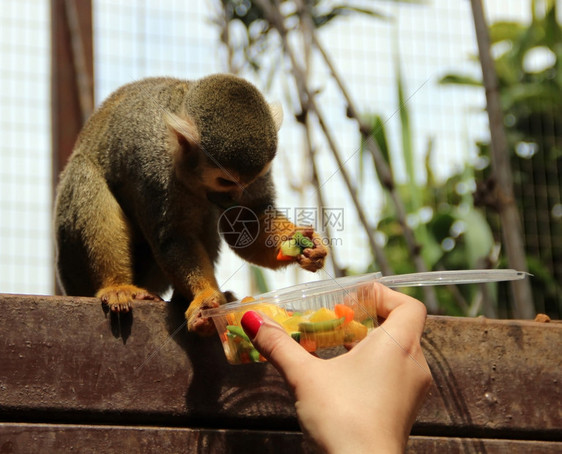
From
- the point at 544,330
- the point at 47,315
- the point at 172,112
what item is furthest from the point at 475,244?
the point at 47,315

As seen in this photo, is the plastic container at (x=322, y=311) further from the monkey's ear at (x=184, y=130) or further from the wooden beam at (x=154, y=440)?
the monkey's ear at (x=184, y=130)

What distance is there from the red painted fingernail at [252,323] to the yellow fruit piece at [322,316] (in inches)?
7.2

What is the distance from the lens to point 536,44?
681 centimetres

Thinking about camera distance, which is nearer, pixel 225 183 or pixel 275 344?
pixel 275 344

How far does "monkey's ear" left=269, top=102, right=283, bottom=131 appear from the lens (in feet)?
9.32

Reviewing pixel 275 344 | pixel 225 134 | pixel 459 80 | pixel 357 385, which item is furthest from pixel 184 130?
pixel 459 80

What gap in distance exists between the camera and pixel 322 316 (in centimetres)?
190

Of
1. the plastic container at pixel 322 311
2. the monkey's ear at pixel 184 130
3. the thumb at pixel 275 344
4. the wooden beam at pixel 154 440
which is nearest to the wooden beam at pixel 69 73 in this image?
the monkey's ear at pixel 184 130

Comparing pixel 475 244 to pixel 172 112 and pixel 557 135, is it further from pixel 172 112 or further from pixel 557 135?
pixel 557 135

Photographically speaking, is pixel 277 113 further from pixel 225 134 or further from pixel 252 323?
pixel 252 323

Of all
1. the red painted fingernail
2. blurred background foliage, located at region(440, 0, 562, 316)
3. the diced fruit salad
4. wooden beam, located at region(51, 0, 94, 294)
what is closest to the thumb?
the red painted fingernail

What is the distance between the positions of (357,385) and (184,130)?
1364 mm

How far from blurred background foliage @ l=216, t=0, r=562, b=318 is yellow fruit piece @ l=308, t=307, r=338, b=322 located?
2282mm

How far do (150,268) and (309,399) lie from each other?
180 cm
